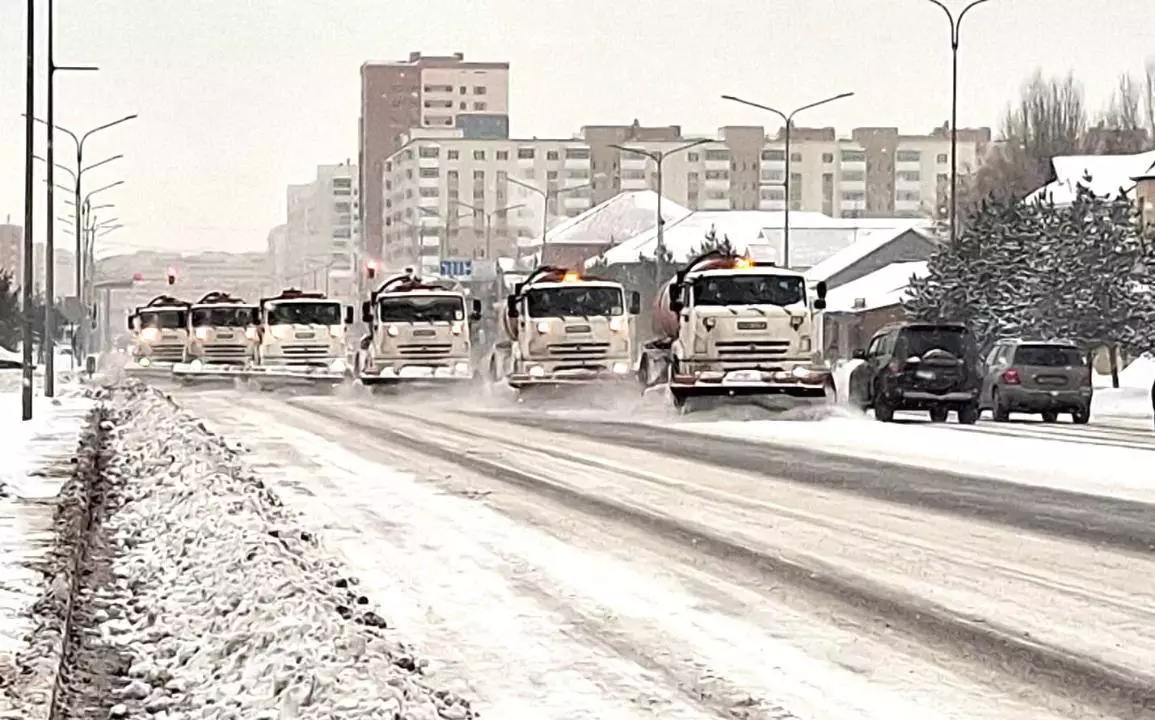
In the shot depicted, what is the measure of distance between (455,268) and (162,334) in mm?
47017

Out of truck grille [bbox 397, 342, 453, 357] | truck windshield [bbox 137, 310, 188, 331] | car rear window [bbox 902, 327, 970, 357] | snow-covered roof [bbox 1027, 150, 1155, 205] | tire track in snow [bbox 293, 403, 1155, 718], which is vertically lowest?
tire track in snow [bbox 293, 403, 1155, 718]

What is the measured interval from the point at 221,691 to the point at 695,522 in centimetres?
827

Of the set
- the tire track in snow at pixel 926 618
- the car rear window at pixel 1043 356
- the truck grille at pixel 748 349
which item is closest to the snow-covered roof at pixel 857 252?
the car rear window at pixel 1043 356

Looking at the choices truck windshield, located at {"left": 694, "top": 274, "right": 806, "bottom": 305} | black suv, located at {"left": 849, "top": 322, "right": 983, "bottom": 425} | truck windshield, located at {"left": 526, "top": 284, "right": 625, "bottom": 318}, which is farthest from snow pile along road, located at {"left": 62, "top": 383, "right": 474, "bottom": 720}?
truck windshield, located at {"left": 526, "top": 284, "right": 625, "bottom": 318}

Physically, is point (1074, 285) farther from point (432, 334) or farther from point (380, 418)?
point (380, 418)

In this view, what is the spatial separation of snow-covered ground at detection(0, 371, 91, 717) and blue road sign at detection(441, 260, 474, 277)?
240 ft

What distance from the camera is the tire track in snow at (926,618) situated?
950 cm

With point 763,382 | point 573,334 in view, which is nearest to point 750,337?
point 763,382

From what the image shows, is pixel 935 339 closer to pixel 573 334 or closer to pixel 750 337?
pixel 750 337

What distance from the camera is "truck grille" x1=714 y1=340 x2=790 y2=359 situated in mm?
35594

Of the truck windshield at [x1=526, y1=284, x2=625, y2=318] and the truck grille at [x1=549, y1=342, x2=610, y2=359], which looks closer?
the truck grille at [x1=549, y1=342, x2=610, y2=359]

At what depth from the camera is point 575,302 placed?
4262cm

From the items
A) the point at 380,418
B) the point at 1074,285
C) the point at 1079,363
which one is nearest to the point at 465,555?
the point at 380,418

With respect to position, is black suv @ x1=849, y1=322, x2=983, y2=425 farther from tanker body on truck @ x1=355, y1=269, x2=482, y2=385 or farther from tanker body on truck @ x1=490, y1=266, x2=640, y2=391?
tanker body on truck @ x1=355, y1=269, x2=482, y2=385
